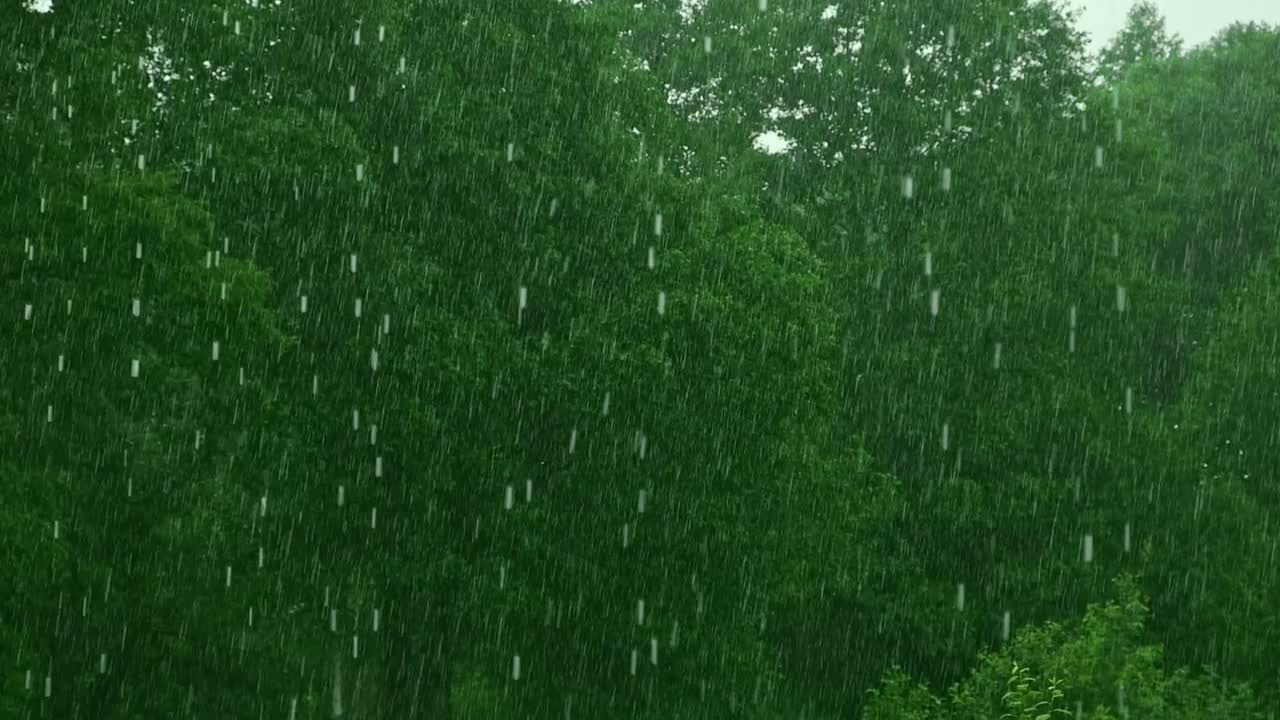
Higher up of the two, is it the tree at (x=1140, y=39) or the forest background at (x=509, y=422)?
the tree at (x=1140, y=39)

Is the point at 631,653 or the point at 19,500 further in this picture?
the point at 631,653

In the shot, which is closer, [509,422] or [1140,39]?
[509,422]

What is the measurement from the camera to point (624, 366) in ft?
57.4

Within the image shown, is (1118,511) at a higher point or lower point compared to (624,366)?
lower

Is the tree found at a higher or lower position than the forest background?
higher

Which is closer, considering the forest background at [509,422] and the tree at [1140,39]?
the forest background at [509,422]

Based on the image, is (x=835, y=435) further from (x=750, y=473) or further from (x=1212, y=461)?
(x=1212, y=461)

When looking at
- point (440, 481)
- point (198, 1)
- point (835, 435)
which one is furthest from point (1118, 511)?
point (198, 1)

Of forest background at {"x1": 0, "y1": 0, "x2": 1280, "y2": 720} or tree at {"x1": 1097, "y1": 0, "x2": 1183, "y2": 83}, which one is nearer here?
Answer: forest background at {"x1": 0, "y1": 0, "x2": 1280, "y2": 720}

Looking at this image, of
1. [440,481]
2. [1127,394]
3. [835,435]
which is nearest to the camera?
[440,481]

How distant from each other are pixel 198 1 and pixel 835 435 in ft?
31.1

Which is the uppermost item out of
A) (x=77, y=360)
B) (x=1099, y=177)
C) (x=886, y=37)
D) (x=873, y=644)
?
(x=886, y=37)

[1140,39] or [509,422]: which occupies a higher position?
[1140,39]

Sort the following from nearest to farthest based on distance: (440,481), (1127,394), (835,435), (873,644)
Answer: (440,481)
(835,435)
(873,644)
(1127,394)
